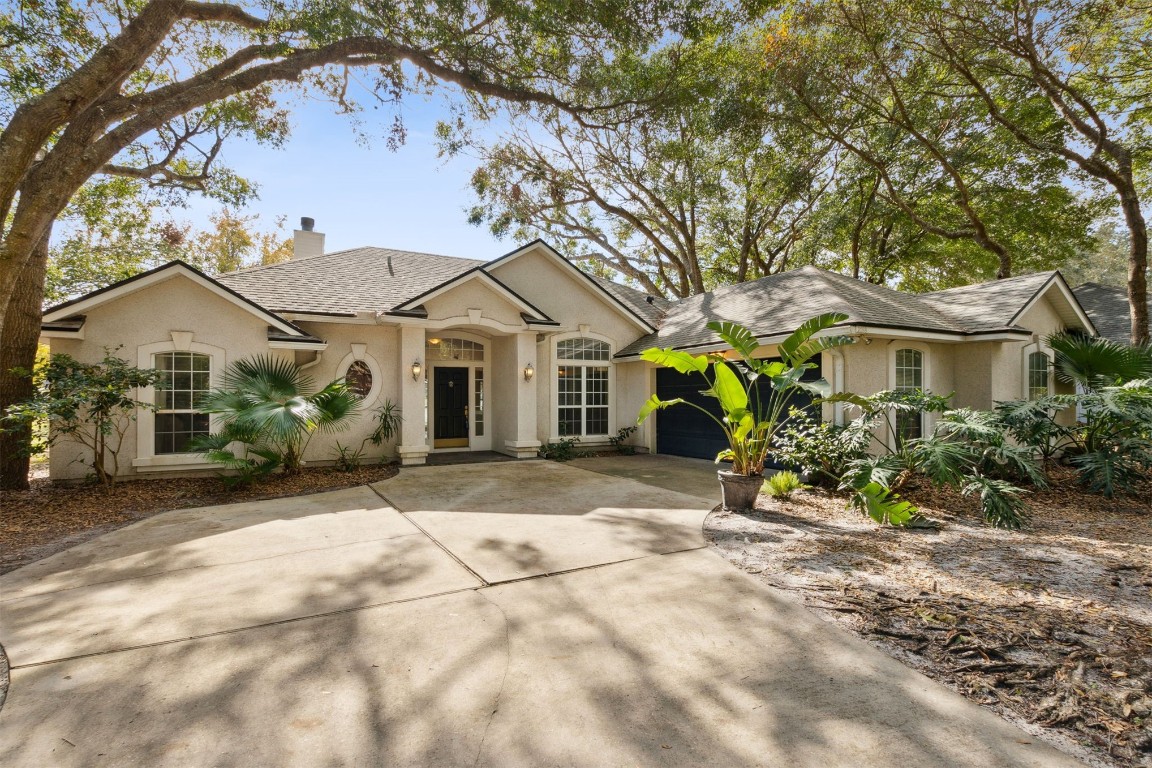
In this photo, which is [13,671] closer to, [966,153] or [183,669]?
[183,669]

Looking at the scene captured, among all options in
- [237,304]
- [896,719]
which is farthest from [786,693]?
[237,304]

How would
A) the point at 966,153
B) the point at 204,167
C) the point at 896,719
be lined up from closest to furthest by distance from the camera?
the point at 896,719 → the point at 204,167 → the point at 966,153

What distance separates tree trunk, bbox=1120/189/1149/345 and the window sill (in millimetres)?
21090

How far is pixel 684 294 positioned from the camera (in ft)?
83.9

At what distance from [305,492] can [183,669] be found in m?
5.87

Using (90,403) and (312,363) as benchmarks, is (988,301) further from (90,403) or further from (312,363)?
(90,403)

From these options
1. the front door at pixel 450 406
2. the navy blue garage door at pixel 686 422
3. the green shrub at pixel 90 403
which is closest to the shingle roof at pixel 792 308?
the navy blue garage door at pixel 686 422

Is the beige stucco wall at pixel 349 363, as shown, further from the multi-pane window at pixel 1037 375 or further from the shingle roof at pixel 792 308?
the multi-pane window at pixel 1037 375

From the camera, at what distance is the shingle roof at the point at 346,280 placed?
11.2 meters

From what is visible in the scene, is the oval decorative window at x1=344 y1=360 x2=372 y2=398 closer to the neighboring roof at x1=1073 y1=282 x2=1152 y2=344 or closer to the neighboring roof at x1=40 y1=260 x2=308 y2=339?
the neighboring roof at x1=40 y1=260 x2=308 y2=339

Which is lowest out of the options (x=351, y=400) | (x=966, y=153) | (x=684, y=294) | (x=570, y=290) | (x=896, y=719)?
(x=896, y=719)

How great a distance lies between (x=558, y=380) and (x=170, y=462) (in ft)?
27.4

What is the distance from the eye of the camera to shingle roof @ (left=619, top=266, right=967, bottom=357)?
1048 cm

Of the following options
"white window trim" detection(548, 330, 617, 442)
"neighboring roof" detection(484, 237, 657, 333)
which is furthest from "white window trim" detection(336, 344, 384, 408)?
"white window trim" detection(548, 330, 617, 442)
